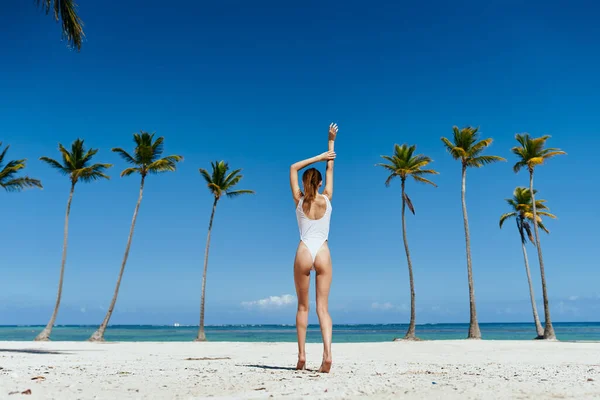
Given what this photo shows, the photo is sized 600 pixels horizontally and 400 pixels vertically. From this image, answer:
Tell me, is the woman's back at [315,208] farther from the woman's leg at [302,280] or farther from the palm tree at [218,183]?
the palm tree at [218,183]

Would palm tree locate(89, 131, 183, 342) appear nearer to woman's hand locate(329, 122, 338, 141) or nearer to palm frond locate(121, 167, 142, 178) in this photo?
palm frond locate(121, 167, 142, 178)

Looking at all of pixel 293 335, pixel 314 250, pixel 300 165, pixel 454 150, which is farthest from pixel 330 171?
pixel 293 335

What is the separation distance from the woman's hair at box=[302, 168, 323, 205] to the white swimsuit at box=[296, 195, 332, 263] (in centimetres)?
19

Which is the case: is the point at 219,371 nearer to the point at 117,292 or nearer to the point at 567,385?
the point at 567,385

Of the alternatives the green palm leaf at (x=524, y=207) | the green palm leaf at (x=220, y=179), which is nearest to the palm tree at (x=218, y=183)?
the green palm leaf at (x=220, y=179)

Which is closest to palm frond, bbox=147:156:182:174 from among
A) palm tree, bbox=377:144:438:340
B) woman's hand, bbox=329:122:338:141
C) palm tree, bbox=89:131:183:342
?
palm tree, bbox=89:131:183:342

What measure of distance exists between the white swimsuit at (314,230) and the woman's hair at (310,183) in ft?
0.62

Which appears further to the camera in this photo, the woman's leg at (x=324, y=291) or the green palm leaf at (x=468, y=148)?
the green palm leaf at (x=468, y=148)

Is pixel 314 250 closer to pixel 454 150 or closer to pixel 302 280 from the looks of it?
pixel 302 280

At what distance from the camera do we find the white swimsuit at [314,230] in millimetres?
6062

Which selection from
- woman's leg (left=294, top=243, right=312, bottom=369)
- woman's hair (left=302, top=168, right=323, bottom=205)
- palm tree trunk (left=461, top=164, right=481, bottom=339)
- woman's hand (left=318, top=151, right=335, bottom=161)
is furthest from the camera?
palm tree trunk (left=461, top=164, right=481, bottom=339)

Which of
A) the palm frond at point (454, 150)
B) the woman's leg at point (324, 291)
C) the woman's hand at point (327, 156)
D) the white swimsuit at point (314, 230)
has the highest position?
the palm frond at point (454, 150)

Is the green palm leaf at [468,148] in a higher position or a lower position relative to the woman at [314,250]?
higher

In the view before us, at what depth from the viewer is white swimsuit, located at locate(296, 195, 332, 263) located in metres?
6.06
